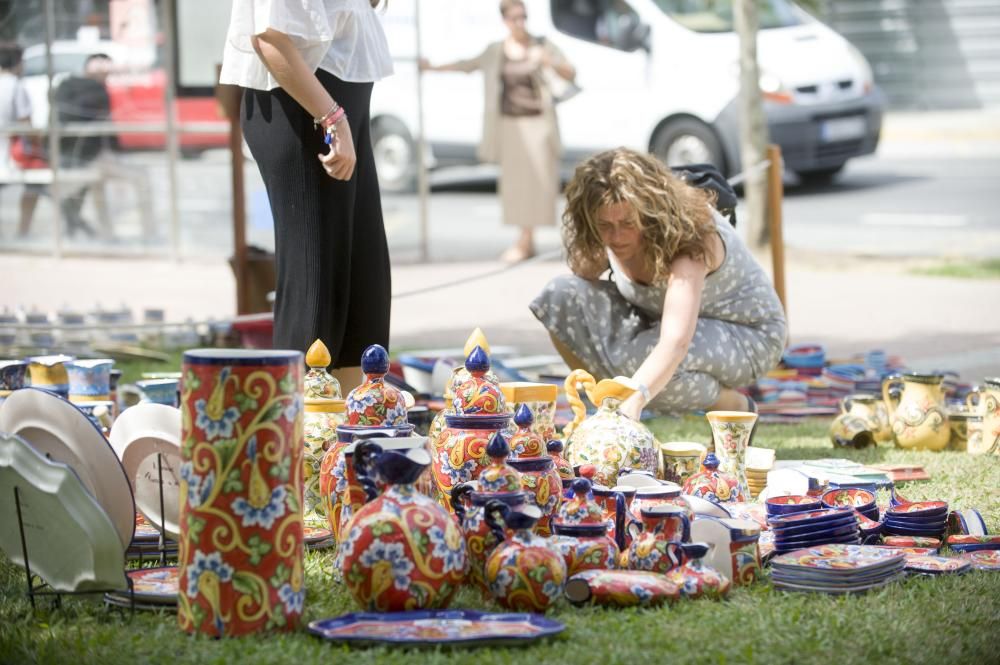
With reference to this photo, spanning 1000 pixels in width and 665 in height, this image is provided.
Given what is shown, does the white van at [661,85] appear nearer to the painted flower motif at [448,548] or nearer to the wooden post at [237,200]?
the wooden post at [237,200]

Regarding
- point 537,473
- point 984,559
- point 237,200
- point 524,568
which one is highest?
point 237,200

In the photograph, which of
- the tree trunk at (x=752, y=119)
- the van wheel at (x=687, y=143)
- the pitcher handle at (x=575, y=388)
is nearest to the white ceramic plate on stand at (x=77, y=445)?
the pitcher handle at (x=575, y=388)

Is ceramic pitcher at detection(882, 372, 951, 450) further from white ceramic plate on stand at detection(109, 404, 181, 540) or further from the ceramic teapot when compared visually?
white ceramic plate on stand at detection(109, 404, 181, 540)

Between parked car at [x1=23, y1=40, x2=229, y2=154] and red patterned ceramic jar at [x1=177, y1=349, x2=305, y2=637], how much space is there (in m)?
8.52

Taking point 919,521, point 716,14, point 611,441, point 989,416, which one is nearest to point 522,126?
point 716,14

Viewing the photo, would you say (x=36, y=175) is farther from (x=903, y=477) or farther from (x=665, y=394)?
(x=903, y=477)

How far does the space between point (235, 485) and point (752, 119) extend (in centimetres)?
808

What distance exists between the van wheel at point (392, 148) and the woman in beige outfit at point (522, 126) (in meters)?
1.19

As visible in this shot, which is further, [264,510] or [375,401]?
[375,401]

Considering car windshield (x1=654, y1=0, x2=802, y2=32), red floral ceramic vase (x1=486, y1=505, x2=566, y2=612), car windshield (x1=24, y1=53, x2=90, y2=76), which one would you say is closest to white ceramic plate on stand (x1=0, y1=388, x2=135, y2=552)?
red floral ceramic vase (x1=486, y1=505, x2=566, y2=612)

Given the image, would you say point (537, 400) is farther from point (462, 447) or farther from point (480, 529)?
point (480, 529)

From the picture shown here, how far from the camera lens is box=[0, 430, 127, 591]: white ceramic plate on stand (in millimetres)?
2572

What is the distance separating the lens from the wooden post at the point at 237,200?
22.2 ft

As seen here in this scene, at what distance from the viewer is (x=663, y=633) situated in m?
2.50
